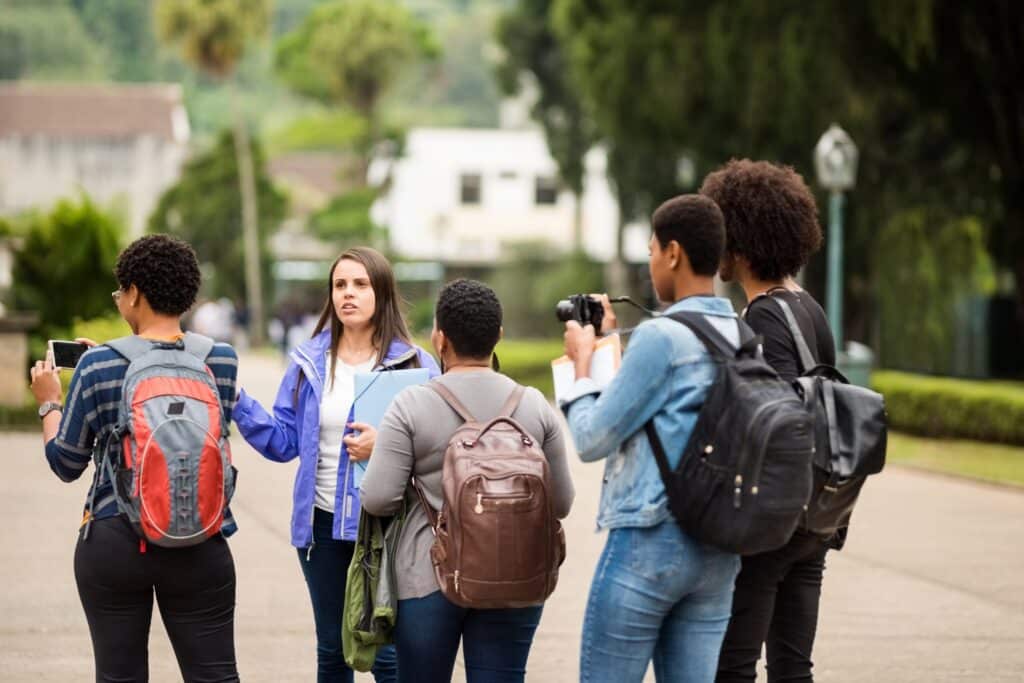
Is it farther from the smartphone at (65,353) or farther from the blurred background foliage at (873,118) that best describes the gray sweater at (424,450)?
the blurred background foliage at (873,118)

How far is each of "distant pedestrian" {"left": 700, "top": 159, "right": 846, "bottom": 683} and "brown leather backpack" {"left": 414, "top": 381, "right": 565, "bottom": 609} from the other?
2.75ft

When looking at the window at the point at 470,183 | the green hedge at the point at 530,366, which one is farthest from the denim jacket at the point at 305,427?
the window at the point at 470,183

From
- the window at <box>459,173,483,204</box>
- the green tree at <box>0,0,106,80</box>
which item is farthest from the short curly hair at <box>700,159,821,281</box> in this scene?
the green tree at <box>0,0,106,80</box>

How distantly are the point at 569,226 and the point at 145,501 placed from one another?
2536 inches

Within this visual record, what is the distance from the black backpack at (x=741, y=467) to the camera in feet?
13.9

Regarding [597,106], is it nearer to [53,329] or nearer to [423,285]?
[53,329]

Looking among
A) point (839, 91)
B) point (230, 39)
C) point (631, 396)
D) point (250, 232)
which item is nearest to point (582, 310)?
point (631, 396)

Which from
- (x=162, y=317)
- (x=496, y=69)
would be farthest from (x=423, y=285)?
(x=162, y=317)

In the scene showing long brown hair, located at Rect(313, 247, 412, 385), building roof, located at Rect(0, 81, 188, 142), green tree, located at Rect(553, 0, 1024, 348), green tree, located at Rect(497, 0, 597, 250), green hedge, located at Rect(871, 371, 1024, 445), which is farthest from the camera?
building roof, located at Rect(0, 81, 188, 142)

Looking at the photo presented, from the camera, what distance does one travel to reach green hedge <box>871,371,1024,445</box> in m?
19.2

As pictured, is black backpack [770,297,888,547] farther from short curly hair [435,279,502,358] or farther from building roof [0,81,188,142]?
building roof [0,81,188,142]

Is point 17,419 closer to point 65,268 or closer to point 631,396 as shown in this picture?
point 65,268

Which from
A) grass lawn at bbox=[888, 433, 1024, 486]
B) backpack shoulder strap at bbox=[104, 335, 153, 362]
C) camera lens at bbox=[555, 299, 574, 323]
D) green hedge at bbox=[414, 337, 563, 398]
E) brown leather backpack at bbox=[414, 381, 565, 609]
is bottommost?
green hedge at bbox=[414, 337, 563, 398]

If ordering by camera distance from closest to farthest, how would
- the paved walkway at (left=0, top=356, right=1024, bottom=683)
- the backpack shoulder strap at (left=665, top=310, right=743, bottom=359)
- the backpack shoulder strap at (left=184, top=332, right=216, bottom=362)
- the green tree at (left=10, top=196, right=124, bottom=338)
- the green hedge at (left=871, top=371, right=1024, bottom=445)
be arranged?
the backpack shoulder strap at (left=665, top=310, right=743, bottom=359) < the backpack shoulder strap at (left=184, top=332, right=216, bottom=362) < the paved walkway at (left=0, top=356, right=1024, bottom=683) < the green hedge at (left=871, top=371, right=1024, bottom=445) < the green tree at (left=10, top=196, right=124, bottom=338)
